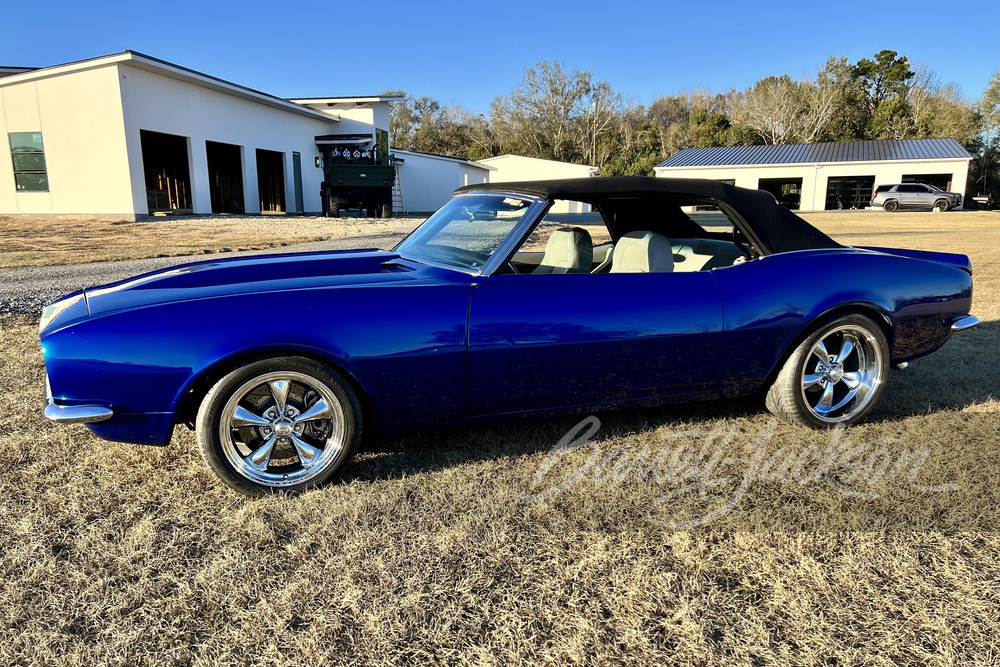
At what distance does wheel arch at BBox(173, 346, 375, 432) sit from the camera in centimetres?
233

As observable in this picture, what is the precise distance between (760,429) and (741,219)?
109cm

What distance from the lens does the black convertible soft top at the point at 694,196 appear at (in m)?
3.06

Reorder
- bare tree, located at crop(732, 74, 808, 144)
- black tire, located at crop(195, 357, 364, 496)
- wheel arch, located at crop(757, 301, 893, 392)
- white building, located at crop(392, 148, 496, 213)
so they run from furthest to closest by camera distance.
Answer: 1. bare tree, located at crop(732, 74, 808, 144)
2. white building, located at crop(392, 148, 496, 213)
3. wheel arch, located at crop(757, 301, 893, 392)
4. black tire, located at crop(195, 357, 364, 496)

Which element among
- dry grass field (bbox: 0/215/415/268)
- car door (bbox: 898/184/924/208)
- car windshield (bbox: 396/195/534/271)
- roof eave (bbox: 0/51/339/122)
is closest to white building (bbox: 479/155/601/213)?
car door (bbox: 898/184/924/208)

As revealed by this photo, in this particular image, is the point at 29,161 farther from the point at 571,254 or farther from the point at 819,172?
the point at 819,172

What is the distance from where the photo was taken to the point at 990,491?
2.58m

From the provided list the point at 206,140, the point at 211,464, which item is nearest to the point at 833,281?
the point at 211,464

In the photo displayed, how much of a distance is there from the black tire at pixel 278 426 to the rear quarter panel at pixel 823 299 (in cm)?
180

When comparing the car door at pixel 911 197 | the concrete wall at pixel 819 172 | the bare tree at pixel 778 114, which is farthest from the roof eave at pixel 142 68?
the bare tree at pixel 778 114

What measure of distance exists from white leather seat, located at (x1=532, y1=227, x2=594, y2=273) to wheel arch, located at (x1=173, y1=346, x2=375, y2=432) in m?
1.26

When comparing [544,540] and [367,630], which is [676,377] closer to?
[544,540]

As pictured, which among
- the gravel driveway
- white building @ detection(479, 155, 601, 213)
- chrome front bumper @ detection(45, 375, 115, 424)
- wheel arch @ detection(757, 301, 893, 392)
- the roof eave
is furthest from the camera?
white building @ detection(479, 155, 601, 213)

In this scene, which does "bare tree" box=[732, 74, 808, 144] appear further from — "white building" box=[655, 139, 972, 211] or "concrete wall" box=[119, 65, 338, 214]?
"concrete wall" box=[119, 65, 338, 214]

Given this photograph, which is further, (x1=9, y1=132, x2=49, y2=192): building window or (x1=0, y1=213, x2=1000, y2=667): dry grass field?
(x1=9, y1=132, x2=49, y2=192): building window
